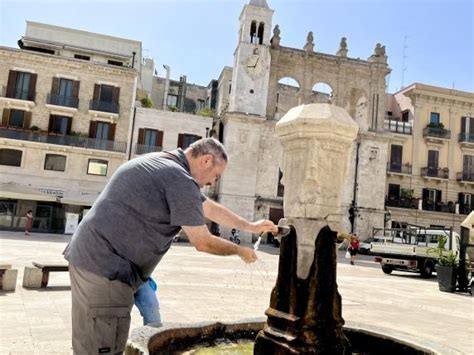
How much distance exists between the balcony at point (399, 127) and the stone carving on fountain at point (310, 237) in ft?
120

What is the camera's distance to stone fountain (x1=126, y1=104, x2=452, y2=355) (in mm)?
3066

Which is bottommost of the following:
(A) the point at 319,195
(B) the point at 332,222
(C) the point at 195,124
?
→ (B) the point at 332,222

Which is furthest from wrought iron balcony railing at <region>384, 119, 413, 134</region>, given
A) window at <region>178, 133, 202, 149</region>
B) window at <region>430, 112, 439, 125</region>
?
window at <region>178, 133, 202, 149</region>

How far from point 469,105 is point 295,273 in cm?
→ 4067

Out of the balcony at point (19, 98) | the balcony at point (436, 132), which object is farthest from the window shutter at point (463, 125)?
the balcony at point (19, 98)

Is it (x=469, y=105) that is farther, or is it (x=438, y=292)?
(x=469, y=105)

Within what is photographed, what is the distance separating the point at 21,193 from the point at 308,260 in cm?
2529

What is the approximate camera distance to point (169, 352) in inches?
128

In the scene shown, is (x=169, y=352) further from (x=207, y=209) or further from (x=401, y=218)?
(x=401, y=218)

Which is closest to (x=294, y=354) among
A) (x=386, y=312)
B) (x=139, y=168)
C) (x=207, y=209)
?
(x=207, y=209)

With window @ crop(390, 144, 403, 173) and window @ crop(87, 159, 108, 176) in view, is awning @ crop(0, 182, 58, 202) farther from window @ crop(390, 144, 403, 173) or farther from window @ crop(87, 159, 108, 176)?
window @ crop(390, 144, 403, 173)

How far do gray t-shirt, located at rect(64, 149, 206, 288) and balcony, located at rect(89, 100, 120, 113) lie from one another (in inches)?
1170

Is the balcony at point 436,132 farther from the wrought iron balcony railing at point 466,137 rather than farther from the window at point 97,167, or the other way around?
the window at point 97,167

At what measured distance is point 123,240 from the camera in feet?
7.25
